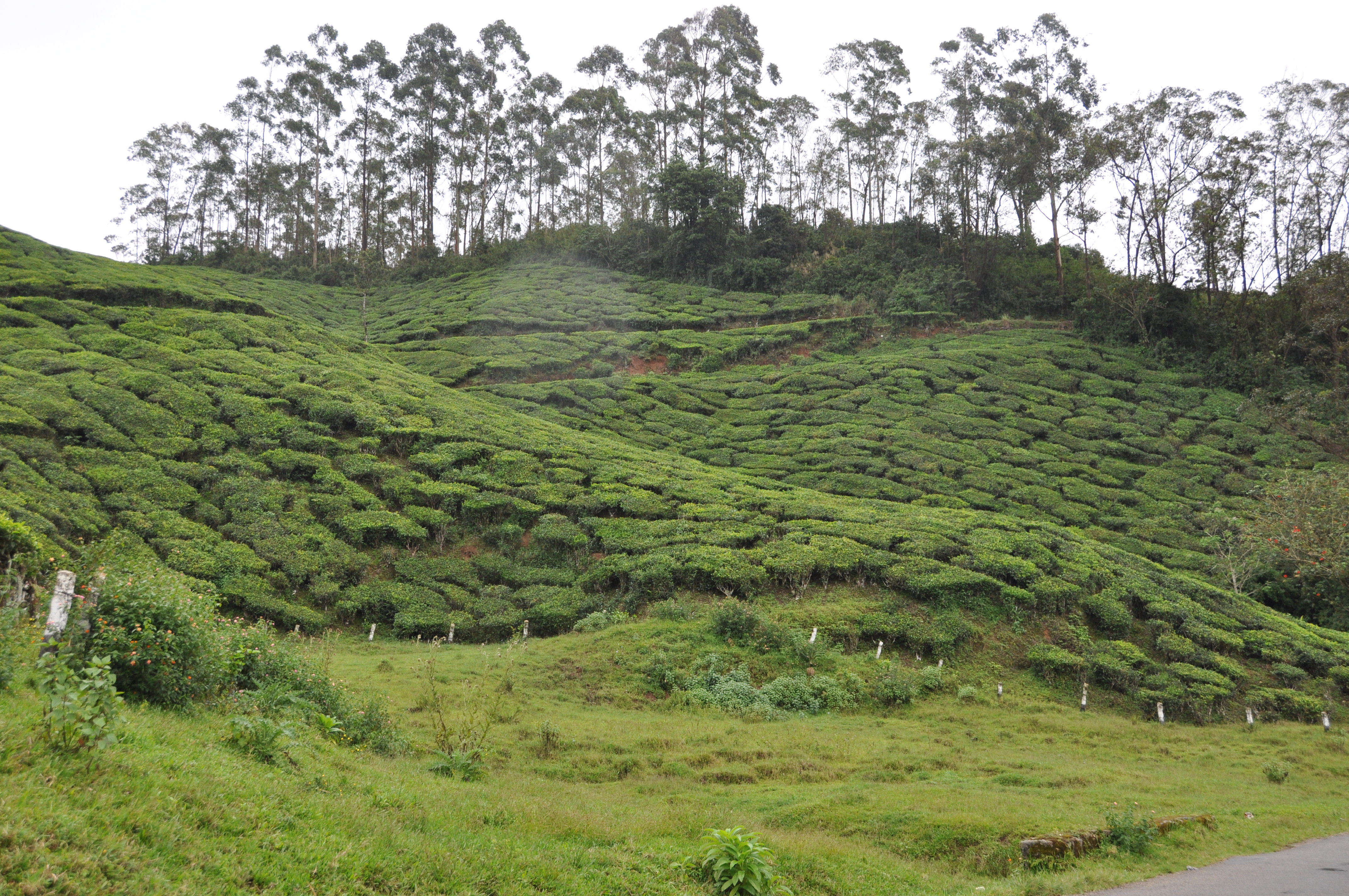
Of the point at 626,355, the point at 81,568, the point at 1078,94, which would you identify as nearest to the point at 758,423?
the point at 626,355

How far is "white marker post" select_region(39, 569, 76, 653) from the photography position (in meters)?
7.25

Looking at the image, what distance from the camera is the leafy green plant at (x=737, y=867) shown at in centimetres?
750

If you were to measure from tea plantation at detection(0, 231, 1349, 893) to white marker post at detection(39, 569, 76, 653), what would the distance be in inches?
25.3

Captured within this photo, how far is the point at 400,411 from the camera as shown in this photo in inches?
1203

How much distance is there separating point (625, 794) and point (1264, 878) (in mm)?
8334

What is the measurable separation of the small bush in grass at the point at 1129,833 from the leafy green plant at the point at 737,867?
5259 mm

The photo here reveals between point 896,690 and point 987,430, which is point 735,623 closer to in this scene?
point 896,690

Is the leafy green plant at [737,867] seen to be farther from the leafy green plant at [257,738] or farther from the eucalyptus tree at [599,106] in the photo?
the eucalyptus tree at [599,106]

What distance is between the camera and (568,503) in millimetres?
25906

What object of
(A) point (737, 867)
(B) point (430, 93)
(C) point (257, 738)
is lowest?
(A) point (737, 867)

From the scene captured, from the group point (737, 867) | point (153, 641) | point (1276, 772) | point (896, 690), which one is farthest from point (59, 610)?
point (1276, 772)

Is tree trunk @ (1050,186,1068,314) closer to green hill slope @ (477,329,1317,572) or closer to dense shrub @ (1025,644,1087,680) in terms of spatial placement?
green hill slope @ (477,329,1317,572)

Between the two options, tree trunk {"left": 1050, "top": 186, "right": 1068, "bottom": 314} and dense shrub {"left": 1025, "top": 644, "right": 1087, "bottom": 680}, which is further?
tree trunk {"left": 1050, "top": 186, "right": 1068, "bottom": 314}

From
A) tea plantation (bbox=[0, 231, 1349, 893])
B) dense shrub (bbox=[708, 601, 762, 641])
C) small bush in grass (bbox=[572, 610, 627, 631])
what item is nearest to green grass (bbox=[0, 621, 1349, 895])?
tea plantation (bbox=[0, 231, 1349, 893])
